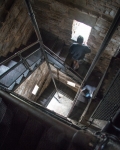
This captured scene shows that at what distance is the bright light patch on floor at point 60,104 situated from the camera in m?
9.27

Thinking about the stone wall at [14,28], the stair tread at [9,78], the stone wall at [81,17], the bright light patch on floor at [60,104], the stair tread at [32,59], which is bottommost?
the bright light patch on floor at [60,104]

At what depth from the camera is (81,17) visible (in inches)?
207

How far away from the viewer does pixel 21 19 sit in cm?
589

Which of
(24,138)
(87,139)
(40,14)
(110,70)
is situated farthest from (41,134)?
(40,14)

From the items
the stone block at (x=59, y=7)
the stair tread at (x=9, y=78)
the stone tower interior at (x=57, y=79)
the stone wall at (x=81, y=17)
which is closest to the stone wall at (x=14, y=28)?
the stone tower interior at (x=57, y=79)

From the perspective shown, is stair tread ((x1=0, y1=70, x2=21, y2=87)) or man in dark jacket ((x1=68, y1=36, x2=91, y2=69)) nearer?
stair tread ((x1=0, y1=70, x2=21, y2=87))

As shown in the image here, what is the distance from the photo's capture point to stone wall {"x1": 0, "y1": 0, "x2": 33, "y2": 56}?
16.8ft

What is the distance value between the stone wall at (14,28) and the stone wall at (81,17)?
67 centimetres

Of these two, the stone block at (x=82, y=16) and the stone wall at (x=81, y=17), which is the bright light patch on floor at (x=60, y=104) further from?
the stone block at (x=82, y=16)

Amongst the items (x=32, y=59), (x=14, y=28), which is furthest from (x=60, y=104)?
(x=14, y=28)

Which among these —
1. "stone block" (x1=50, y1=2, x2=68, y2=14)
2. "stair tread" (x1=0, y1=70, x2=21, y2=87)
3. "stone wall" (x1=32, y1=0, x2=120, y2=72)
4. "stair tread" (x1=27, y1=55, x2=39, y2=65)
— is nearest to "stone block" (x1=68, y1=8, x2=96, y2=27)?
"stone wall" (x1=32, y1=0, x2=120, y2=72)

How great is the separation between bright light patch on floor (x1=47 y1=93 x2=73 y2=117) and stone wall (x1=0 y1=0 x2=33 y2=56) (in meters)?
4.41

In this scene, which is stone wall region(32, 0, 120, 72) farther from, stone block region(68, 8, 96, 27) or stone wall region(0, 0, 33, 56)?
stone wall region(0, 0, 33, 56)

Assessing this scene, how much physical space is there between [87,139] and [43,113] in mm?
697
